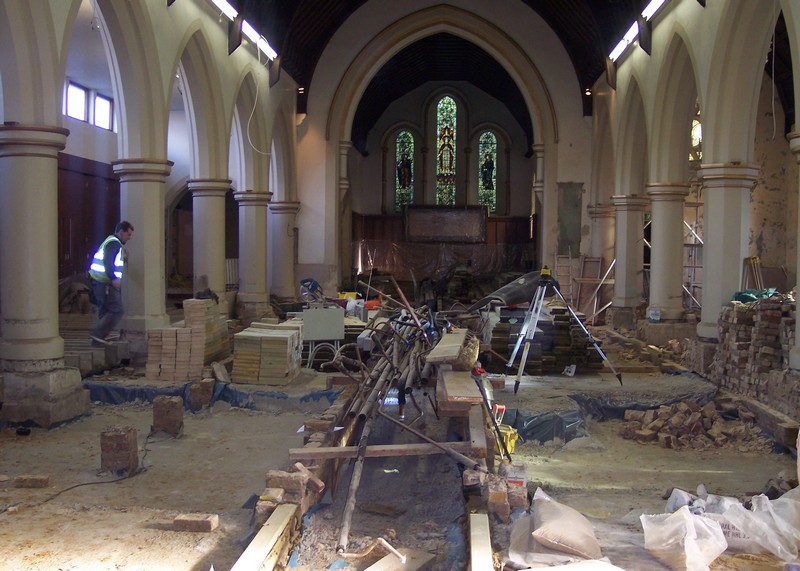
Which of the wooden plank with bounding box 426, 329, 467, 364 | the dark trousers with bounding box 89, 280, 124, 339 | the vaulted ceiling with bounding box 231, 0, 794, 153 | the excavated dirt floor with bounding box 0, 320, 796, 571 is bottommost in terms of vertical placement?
the excavated dirt floor with bounding box 0, 320, 796, 571

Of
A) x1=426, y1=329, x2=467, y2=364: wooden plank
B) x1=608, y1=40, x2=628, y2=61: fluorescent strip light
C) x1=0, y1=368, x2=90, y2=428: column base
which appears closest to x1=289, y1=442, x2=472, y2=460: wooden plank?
x1=426, y1=329, x2=467, y2=364: wooden plank

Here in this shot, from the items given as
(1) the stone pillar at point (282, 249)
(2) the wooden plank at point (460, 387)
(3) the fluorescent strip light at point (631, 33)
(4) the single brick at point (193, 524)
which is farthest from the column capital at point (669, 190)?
(4) the single brick at point (193, 524)

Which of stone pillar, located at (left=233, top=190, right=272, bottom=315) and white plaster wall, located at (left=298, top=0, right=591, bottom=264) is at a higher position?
white plaster wall, located at (left=298, top=0, right=591, bottom=264)

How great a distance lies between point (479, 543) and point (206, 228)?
9.49 metres

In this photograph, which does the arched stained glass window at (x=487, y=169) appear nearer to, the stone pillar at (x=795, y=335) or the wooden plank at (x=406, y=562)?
the stone pillar at (x=795, y=335)

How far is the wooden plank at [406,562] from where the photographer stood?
420 centimetres

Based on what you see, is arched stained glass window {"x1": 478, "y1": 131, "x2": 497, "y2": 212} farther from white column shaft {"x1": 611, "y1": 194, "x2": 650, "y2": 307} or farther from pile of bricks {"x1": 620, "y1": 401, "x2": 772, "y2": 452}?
pile of bricks {"x1": 620, "y1": 401, "x2": 772, "y2": 452}

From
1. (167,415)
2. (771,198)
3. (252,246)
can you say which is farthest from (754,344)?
(771,198)

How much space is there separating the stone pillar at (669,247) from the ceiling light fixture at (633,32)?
2665mm

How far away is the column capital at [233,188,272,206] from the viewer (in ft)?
50.8

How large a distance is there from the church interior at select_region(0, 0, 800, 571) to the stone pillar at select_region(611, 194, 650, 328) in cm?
5

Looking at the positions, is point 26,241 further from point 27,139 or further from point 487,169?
point 487,169

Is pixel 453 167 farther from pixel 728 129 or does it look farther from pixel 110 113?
pixel 728 129

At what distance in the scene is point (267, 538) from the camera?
14.1 feet
